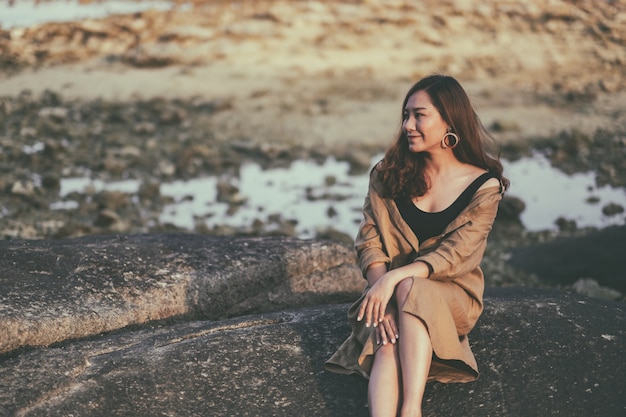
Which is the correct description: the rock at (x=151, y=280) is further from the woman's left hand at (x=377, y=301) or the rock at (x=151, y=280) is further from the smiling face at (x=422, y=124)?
the smiling face at (x=422, y=124)

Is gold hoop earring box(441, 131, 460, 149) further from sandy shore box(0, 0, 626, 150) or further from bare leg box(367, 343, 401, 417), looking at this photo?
sandy shore box(0, 0, 626, 150)

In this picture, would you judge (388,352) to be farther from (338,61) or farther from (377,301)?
(338,61)

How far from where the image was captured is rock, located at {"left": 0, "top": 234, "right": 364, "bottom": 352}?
4.55 metres

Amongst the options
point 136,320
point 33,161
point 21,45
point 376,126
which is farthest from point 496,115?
point 136,320

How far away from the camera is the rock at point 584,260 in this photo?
773 centimetres

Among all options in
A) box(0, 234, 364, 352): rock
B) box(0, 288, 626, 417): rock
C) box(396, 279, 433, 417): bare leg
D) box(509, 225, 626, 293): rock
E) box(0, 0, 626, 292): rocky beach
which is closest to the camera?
box(396, 279, 433, 417): bare leg

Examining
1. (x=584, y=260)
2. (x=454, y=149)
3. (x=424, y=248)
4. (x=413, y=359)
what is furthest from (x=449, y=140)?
(x=584, y=260)

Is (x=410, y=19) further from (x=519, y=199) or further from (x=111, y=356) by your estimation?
(x=111, y=356)

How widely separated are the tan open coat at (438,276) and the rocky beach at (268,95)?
4410 mm

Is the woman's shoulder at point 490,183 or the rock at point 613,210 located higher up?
the woman's shoulder at point 490,183

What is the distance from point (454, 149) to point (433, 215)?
305 mm

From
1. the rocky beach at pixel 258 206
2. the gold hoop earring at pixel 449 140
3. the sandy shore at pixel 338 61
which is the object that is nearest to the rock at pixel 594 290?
the rocky beach at pixel 258 206

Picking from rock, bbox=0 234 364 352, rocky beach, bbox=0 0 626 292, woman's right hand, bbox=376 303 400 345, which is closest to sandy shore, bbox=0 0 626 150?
rocky beach, bbox=0 0 626 292

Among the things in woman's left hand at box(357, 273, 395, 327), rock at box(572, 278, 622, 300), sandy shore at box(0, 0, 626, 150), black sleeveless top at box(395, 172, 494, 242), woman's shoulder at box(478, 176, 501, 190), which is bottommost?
rock at box(572, 278, 622, 300)
